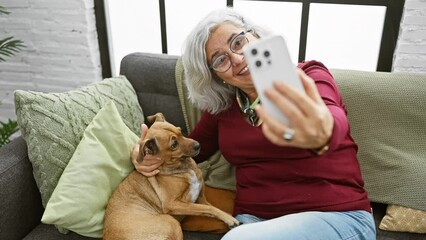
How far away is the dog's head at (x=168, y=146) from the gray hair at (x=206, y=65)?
6.4 inches

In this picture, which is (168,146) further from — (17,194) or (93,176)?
(17,194)

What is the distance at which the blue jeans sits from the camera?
3.71 feet

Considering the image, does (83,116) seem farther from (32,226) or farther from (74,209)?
(32,226)

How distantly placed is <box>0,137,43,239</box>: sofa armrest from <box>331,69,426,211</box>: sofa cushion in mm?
1332

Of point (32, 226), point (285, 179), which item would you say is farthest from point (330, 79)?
point (32, 226)

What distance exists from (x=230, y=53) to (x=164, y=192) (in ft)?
2.08

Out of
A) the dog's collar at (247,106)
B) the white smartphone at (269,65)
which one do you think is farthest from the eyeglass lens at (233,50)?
the white smartphone at (269,65)

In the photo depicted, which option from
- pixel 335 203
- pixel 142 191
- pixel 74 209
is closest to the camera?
pixel 335 203

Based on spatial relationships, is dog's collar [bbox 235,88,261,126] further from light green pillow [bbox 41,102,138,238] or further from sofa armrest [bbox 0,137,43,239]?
sofa armrest [bbox 0,137,43,239]

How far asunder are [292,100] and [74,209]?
3.40 feet

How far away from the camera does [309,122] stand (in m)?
0.68

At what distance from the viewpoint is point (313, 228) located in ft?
3.77

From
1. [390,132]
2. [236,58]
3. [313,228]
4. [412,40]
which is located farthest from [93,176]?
[412,40]

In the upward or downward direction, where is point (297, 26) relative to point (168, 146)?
upward
